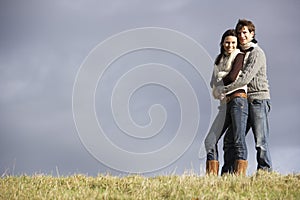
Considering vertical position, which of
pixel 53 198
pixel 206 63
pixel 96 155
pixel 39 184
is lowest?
pixel 53 198

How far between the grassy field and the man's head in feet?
8.23

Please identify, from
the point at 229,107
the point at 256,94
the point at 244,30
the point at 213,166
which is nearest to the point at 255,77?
the point at 256,94

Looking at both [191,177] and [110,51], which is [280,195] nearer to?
[191,177]

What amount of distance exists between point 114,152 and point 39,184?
9.88ft

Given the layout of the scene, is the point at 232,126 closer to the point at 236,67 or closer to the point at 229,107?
the point at 229,107

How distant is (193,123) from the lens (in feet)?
35.5

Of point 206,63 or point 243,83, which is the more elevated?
point 206,63

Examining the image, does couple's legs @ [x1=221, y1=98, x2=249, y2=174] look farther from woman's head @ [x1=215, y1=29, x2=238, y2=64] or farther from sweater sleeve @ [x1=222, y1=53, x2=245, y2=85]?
woman's head @ [x1=215, y1=29, x2=238, y2=64]

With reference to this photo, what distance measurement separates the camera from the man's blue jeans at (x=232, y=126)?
925 centimetres

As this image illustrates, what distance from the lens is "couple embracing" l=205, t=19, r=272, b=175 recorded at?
30.4 ft

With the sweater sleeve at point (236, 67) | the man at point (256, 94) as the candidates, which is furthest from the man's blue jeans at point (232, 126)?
the sweater sleeve at point (236, 67)

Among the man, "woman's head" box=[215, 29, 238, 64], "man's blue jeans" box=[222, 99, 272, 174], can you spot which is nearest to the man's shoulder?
the man

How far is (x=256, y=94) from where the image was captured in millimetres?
9531

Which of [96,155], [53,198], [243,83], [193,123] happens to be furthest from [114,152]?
[53,198]
